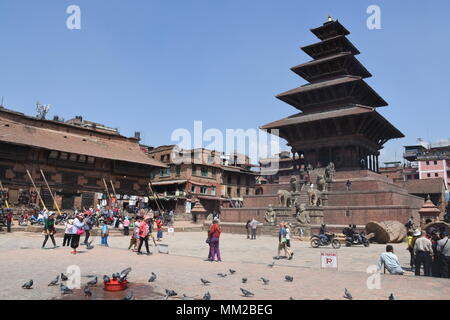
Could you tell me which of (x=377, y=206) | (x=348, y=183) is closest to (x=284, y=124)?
(x=348, y=183)

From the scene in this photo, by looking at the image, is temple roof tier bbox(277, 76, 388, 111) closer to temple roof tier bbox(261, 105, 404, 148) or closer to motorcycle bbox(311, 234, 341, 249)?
temple roof tier bbox(261, 105, 404, 148)

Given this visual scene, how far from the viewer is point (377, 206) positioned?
25.1m

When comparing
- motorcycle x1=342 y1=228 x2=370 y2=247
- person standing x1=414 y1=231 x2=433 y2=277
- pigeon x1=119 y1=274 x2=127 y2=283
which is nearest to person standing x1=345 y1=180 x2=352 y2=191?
motorcycle x1=342 y1=228 x2=370 y2=247

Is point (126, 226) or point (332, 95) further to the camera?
point (332, 95)

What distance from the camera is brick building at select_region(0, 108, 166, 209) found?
33.3 metres

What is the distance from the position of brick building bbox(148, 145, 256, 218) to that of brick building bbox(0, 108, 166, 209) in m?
8.75

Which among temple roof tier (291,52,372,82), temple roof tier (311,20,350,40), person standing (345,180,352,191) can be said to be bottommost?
person standing (345,180,352,191)

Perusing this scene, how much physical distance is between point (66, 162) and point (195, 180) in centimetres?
2139

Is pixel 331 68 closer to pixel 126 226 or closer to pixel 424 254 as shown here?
pixel 126 226

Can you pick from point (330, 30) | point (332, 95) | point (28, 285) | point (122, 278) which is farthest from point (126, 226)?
point (330, 30)

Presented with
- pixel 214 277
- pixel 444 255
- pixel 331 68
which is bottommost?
pixel 214 277

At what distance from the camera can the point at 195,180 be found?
5459 centimetres
